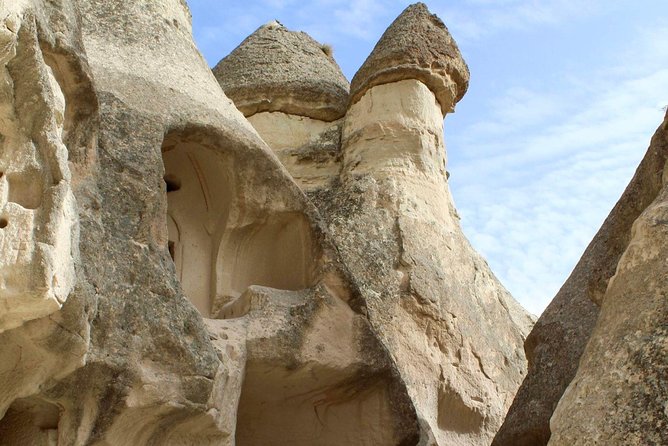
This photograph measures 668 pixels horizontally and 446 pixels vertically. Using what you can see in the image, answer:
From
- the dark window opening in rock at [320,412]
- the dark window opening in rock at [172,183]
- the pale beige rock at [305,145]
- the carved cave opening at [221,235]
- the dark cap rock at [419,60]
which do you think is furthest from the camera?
the pale beige rock at [305,145]

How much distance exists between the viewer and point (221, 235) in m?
6.11

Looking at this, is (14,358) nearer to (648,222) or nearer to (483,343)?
(648,222)

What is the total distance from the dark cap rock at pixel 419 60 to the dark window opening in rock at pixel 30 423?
4399mm

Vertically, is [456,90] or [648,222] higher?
[456,90]

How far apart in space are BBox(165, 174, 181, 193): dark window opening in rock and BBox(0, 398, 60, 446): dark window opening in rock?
78.1 inches

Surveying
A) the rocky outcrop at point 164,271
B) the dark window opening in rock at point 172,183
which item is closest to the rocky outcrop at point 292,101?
the rocky outcrop at point 164,271

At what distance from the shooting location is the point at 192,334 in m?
4.76

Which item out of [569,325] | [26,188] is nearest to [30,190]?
[26,188]

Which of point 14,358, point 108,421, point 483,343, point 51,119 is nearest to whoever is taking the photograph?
point 51,119

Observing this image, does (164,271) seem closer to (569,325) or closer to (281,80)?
(569,325)

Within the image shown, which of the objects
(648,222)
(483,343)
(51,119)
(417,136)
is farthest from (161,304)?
(417,136)

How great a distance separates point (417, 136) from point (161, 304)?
3.64m

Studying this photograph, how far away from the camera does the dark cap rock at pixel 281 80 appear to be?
8719mm

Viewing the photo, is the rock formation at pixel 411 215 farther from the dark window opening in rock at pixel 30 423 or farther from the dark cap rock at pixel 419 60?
the dark window opening in rock at pixel 30 423
